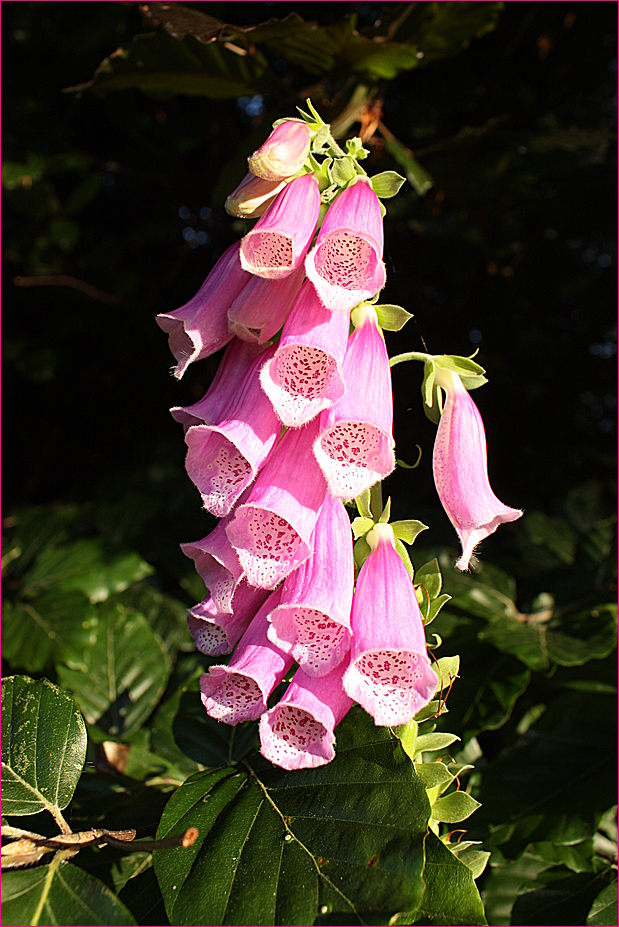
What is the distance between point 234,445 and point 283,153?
9.2 inches

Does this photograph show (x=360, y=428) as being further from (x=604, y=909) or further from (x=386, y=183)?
(x=604, y=909)

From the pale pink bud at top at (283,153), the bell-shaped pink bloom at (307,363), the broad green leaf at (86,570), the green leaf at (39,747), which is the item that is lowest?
the broad green leaf at (86,570)

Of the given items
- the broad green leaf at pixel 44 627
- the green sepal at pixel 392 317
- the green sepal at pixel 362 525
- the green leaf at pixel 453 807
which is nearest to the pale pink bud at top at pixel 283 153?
the green sepal at pixel 392 317

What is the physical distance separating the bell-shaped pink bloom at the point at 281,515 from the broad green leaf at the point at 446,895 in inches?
9.1

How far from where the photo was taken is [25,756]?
57cm

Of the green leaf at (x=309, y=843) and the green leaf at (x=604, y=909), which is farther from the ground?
the green leaf at (x=309, y=843)

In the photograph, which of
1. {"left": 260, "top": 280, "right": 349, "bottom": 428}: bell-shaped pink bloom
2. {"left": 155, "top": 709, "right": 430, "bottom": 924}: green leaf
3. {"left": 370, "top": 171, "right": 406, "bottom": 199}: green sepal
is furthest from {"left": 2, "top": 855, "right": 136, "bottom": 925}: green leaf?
{"left": 370, "top": 171, "right": 406, "bottom": 199}: green sepal

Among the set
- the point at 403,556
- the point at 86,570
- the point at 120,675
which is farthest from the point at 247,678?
the point at 86,570

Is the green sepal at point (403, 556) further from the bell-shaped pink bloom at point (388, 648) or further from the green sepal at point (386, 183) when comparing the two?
the green sepal at point (386, 183)

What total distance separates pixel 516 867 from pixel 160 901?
487mm

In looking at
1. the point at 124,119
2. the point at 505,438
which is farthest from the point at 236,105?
the point at 505,438

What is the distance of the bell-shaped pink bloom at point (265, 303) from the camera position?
0.57m

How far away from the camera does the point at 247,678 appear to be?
568 mm

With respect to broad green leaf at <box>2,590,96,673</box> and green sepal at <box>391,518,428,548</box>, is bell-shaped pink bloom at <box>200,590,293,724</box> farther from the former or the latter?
broad green leaf at <box>2,590,96,673</box>
